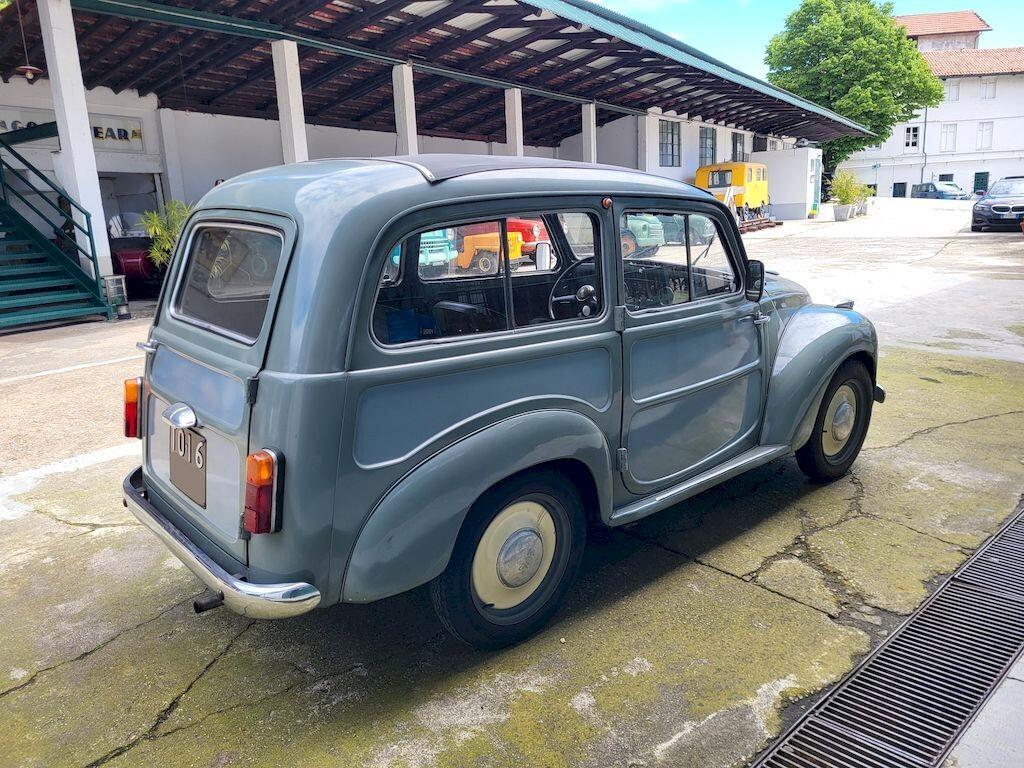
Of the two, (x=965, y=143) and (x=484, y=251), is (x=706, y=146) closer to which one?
(x=484, y=251)

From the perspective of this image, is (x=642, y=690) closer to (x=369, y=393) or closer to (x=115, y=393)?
(x=369, y=393)

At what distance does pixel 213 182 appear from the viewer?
18375 millimetres

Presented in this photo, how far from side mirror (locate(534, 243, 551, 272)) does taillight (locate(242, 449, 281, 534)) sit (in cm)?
132

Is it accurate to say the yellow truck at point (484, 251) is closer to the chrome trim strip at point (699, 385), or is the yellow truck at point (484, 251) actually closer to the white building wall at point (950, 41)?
Answer: the chrome trim strip at point (699, 385)

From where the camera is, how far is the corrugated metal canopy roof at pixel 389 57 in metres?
13.1

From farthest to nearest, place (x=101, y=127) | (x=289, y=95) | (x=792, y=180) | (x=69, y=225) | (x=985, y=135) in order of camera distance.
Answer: (x=985, y=135)
(x=792, y=180)
(x=101, y=127)
(x=289, y=95)
(x=69, y=225)

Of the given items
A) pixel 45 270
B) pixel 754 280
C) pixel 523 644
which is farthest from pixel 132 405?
pixel 45 270

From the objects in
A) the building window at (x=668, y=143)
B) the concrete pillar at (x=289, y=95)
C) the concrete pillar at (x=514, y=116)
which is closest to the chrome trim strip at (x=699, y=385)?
the concrete pillar at (x=289, y=95)

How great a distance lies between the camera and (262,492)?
2.13 m

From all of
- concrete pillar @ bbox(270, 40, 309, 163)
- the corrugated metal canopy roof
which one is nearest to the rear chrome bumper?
the corrugated metal canopy roof

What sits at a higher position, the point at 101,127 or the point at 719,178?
the point at 101,127

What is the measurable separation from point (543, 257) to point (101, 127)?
1671cm

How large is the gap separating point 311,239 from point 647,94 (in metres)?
22.7

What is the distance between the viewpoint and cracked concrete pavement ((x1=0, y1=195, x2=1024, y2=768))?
2.27 meters
